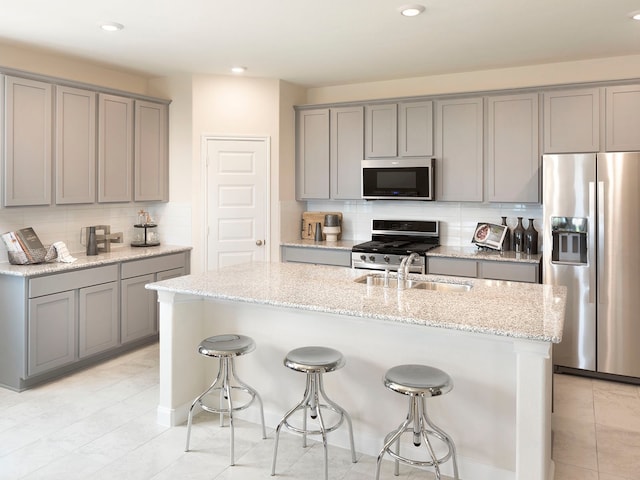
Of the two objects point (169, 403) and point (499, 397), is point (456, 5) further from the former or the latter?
point (169, 403)

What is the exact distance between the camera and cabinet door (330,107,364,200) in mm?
5316

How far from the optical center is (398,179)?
5090mm

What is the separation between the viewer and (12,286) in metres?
3.79

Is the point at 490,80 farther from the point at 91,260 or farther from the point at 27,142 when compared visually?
the point at 27,142

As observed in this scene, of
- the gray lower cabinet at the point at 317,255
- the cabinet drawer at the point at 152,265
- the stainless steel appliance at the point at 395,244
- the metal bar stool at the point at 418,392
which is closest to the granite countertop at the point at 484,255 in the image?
the stainless steel appliance at the point at 395,244

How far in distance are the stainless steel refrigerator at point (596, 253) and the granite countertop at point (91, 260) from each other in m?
3.40

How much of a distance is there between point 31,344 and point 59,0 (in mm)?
2383

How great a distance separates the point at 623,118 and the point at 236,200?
355 centimetres

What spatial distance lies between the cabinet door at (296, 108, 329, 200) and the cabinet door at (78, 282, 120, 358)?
7.24ft

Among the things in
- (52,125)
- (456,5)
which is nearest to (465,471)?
(456,5)

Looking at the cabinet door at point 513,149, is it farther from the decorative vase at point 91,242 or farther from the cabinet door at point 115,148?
the decorative vase at point 91,242

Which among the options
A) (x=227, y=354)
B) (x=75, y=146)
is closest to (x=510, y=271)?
(x=227, y=354)

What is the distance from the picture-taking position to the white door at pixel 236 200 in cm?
522

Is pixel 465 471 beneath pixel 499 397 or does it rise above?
beneath
